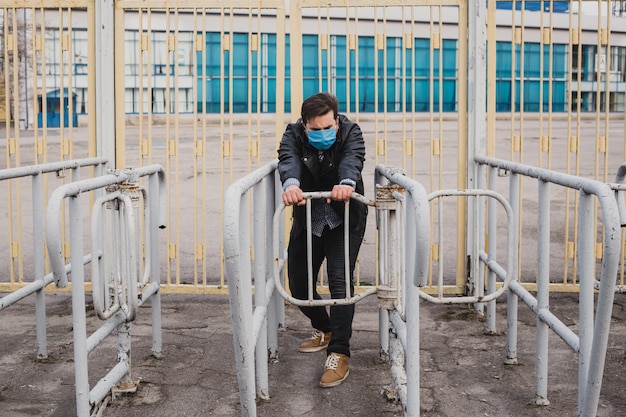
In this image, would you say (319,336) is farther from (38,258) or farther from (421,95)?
(421,95)

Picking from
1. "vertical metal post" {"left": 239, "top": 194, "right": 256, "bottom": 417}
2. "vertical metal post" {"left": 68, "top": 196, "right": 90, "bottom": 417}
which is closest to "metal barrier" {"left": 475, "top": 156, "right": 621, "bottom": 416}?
"vertical metal post" {"left": 239, "top": 194, "right": 256, "bottom": 417}

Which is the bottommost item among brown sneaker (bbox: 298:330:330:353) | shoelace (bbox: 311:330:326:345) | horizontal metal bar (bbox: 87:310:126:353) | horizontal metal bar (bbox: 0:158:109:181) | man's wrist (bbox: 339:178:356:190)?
brown sneaker (bbox: 298:330:330:353)

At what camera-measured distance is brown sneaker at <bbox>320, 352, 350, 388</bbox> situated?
203 inches

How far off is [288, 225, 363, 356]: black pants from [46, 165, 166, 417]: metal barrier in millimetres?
915

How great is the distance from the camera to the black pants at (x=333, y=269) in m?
5.21

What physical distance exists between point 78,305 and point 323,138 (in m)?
1.70

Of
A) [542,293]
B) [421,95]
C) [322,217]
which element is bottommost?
[542,293]

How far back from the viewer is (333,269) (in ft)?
17.2

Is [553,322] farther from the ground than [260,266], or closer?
closer

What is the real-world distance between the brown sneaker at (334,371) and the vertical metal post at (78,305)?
4.64 ft

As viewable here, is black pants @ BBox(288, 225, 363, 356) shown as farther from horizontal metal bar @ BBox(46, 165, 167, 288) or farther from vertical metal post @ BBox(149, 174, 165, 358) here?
horizontal metal bar @ BBox(46, 165, 167, 288)

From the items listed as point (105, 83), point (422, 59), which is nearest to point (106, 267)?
point (105, 83)

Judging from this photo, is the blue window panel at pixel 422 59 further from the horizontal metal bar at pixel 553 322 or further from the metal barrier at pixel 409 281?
the metal barrier at pixel 409 281

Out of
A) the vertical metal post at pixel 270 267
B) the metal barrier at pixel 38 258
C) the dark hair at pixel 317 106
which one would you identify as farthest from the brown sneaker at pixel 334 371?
the metal barrier at pixel 38 258
